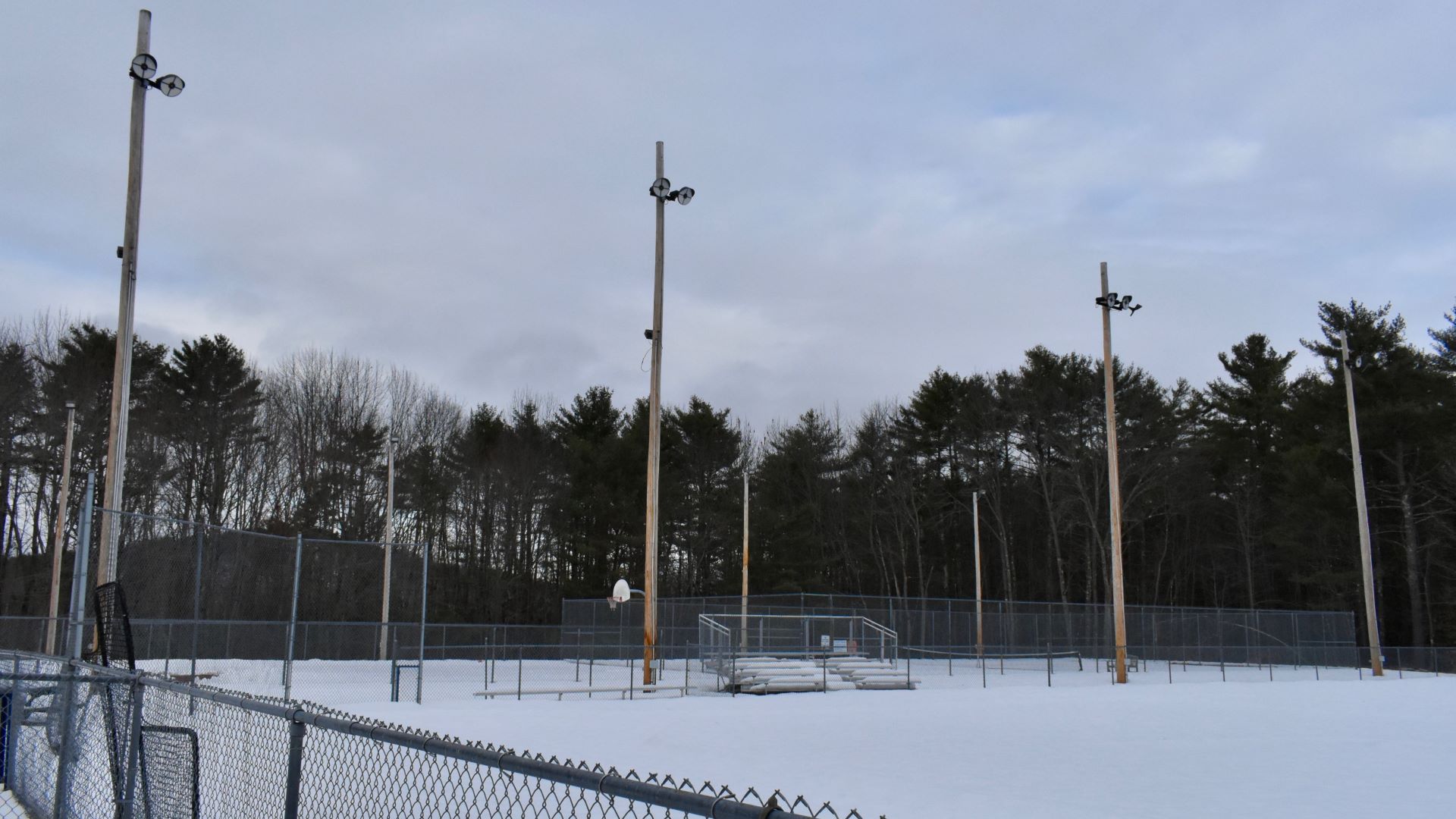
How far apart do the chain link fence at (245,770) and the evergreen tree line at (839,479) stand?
3665 cm

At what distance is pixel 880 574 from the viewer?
64.4 m

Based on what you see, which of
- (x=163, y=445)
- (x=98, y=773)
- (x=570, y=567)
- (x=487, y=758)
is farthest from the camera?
(x=570, y=567)

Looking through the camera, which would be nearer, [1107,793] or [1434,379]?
[1107,793]

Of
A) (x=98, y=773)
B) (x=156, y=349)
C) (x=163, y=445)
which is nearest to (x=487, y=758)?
(x=98, y=773)

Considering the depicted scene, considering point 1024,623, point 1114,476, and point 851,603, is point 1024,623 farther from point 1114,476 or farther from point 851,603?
point 1114,476

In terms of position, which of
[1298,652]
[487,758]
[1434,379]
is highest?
Answer: [1434,379]

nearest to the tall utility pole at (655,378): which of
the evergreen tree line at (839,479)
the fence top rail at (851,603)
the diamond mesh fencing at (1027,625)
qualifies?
the fence top rail at (851,603)

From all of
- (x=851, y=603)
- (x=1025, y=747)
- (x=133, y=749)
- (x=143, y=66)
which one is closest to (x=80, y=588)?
(x=133, y=749)

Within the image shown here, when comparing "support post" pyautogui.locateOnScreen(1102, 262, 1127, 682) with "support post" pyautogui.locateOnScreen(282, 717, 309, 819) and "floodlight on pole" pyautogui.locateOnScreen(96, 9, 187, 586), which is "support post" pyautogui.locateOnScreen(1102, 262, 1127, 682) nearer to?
"floodlight on pole" pyautogui.locateOnScreen(96, 9, 187, 586)

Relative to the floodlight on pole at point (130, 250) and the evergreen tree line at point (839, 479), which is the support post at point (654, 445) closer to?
the floodlight on pole at point (130, 250)

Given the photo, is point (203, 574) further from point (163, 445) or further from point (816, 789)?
point (163, 445)

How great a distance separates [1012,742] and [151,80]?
15.4 m

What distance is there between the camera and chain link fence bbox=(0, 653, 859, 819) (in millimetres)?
3086

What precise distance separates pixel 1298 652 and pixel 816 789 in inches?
1431
